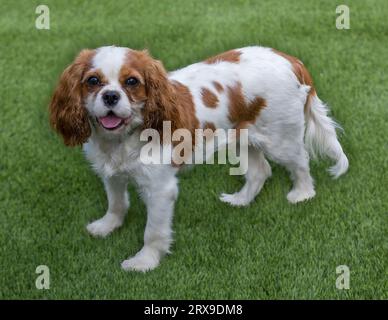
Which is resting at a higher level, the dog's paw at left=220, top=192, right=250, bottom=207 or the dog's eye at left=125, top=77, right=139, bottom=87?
the dog's eye at left=125, top=77, right=139, bottom=87

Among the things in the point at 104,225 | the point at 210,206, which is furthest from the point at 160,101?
the point at 210,206

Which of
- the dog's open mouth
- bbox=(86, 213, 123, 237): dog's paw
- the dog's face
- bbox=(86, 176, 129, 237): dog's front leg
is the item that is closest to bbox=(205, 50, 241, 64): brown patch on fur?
the dog's face

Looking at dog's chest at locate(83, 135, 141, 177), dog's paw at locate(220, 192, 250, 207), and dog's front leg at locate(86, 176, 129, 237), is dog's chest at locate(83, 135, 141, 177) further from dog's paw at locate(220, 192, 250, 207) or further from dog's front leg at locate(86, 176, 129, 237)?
dog's paw at locate(220, 192, 250, 207)

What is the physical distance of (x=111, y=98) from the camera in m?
3.16

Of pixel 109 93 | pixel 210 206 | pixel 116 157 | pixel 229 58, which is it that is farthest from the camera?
pixel 210 206

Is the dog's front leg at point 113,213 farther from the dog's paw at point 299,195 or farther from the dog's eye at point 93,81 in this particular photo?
the dog's paw at point 299,195

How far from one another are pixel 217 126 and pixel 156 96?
530mm

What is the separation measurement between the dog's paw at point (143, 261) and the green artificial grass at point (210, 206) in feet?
0.20

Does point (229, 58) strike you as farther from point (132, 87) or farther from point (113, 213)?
point (113, 213)

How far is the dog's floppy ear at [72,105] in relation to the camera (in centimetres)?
336

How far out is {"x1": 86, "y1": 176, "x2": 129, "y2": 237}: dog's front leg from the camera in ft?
13.4

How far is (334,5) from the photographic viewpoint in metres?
7.51

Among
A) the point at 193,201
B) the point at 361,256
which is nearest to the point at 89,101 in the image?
the point at 193,201

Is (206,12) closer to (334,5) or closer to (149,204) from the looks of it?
(334,5)
